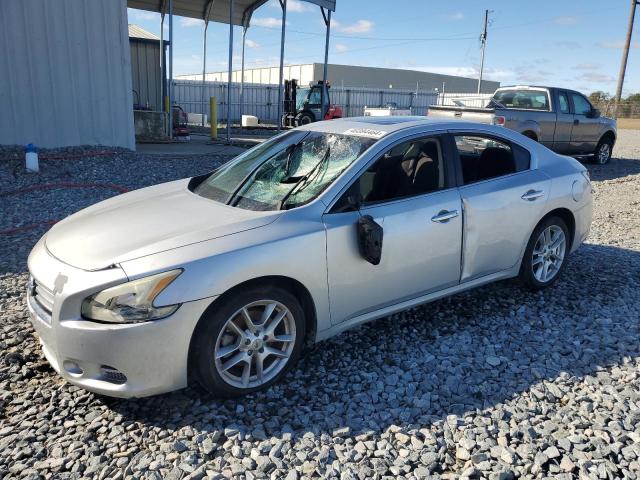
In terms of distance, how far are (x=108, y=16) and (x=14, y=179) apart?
4872 millimetres

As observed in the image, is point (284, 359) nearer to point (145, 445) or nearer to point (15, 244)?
point (145, 445)

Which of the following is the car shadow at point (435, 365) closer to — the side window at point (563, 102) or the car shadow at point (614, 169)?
the car shadow at point (614, 169)

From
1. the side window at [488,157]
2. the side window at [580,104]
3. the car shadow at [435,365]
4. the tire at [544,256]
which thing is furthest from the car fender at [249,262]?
the side window at [580,104]

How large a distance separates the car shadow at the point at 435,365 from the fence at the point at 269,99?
2754 centimetres

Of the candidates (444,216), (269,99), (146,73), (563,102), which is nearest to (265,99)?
(269,99)

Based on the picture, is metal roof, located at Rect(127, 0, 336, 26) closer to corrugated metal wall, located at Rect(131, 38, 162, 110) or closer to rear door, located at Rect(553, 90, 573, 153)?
corrugated metal wall, located at Rect(131, 38, 162, 110)

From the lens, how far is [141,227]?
3.16 metres

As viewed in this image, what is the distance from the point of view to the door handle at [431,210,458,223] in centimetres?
366

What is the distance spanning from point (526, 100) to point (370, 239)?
10925 mm

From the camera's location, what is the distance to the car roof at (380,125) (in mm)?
3832

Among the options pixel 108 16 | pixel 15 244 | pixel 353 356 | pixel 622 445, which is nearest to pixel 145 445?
pixel 353 356

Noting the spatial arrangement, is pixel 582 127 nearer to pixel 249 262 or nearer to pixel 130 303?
pixel 249 262

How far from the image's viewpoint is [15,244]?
5844 millimetres

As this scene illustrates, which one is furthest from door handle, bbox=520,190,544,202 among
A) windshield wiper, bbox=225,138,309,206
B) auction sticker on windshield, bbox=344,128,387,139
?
windshield wiper, bbox=225,138,309,206
